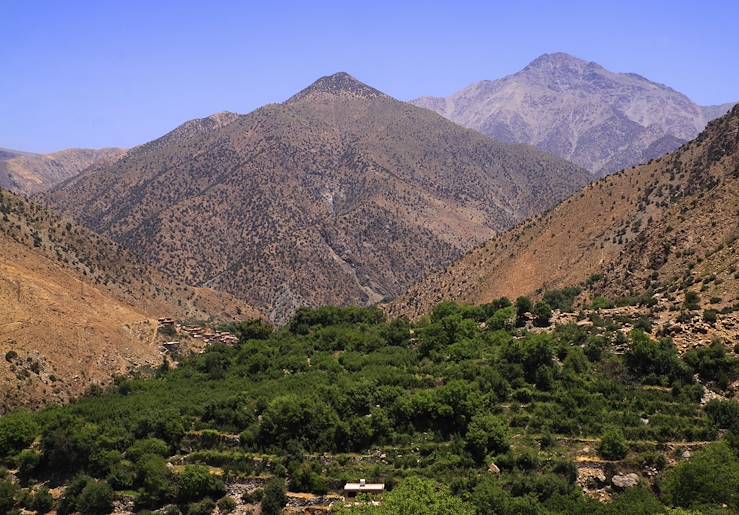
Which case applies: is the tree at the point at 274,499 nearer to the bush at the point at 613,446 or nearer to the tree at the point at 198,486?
the tree at the point at 198,486

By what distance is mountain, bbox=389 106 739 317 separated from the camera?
55.8 metres

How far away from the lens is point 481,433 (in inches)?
1444

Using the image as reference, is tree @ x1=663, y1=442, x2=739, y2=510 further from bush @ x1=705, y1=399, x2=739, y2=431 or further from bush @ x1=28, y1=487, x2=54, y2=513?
bush @ x1=28, y1=487, x2=54, y2=513

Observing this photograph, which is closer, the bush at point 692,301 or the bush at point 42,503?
the bush at point 42,503

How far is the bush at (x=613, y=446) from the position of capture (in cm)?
3406

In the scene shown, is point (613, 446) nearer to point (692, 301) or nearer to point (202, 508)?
point (692, 301)

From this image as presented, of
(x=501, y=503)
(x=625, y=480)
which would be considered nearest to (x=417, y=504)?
(x=501, y=503)

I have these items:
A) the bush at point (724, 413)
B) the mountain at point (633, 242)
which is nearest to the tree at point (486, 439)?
the bush at point (724, 413)

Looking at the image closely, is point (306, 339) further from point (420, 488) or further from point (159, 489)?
point (420, 488)

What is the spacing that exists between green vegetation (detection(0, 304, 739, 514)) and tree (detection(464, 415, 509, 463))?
0.33 feet

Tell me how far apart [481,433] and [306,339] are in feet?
90.6

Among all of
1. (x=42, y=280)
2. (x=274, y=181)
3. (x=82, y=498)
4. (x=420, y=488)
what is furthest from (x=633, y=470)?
(x=274, y=181)

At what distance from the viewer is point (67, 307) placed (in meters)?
63.1

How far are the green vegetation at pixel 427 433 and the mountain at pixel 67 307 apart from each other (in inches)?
235
